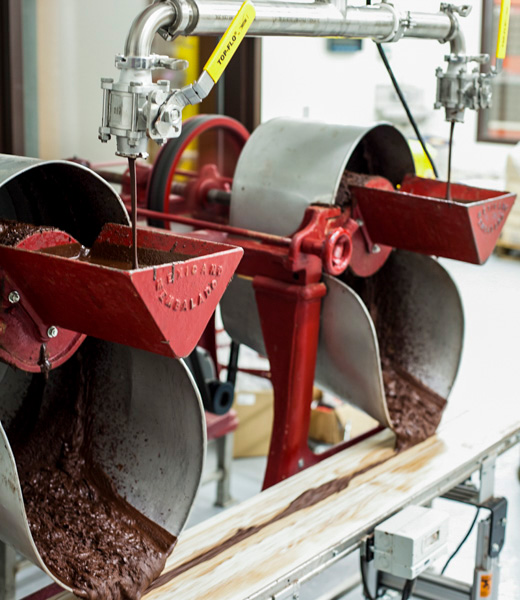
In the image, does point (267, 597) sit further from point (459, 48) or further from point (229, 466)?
point (229, 466)

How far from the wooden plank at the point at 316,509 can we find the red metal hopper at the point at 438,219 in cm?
45

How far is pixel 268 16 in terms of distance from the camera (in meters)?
1.51

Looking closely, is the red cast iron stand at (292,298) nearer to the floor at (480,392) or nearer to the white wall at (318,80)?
the floor at (480,392)

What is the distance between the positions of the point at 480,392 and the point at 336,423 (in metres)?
0.88

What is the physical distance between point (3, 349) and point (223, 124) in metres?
1.32

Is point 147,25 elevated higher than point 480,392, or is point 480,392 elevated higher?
point 147,25

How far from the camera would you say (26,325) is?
4.33 ft

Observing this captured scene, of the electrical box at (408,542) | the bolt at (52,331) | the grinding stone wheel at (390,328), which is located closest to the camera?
the bolt at (52,331)

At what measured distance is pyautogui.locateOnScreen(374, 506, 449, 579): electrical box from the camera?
164 cm

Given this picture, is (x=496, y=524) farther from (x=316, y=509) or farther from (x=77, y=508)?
(x=77, y=508)

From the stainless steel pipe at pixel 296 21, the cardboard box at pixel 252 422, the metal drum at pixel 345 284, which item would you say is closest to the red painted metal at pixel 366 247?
the metal drum at pixel 345 284

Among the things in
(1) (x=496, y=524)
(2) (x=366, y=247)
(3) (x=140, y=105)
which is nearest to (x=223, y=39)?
(3) (x=140, y=105)

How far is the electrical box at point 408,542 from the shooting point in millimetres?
1640

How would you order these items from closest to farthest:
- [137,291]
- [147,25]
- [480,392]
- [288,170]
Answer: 1. [137,291]
2. [147,25]
3. [288,170]
4. [480,392]
